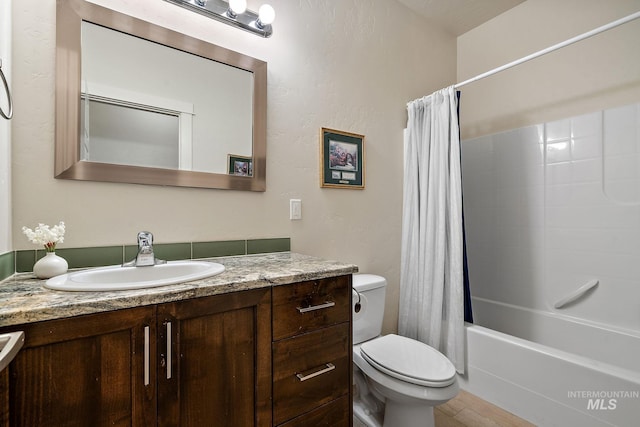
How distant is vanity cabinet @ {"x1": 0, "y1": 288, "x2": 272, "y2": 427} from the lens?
654mm

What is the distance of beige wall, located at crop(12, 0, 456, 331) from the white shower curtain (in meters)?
0.11

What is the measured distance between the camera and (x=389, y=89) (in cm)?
211

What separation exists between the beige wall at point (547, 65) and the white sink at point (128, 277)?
2.54m

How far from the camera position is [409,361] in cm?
139

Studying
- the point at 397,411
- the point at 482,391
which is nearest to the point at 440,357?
the point at 397,411

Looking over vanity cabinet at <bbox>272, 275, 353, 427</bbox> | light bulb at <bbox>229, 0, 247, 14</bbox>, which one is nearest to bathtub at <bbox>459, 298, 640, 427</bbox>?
vanity cabinet at <bbox>272, 275, 353, 427</bbox>

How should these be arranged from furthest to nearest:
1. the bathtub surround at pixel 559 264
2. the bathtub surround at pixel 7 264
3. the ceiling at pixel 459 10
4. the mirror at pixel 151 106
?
the ceiling at pixel 459 10, the bathtub surround at pixel 559 264, the mirror at pixel 151 106, the bathtub surround at pixel 7 264

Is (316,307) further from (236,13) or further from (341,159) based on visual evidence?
(236,13)

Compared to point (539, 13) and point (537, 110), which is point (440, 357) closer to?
point (537, 110)

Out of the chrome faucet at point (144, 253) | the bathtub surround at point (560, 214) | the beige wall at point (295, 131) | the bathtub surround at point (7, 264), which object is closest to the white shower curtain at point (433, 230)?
the beige wall at point (295, 131)

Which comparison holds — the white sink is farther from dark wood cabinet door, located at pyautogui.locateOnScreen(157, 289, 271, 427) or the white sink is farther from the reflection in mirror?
the reflection in mirror

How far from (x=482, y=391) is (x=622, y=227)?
4.40ft

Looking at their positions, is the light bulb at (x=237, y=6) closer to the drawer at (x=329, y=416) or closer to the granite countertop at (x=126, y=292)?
the granite countertop at (x=126, y=292)

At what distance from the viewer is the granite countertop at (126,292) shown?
65 cm
